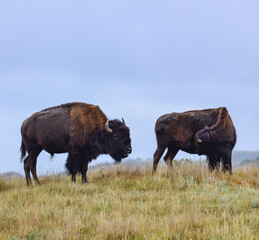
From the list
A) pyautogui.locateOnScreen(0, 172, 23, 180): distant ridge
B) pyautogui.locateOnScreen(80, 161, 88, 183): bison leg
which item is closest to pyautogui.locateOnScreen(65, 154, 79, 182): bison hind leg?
pyautogui.locateOnScreen(80, 161, 88, 183): bison leg

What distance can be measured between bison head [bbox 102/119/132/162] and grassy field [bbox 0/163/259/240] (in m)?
0.60

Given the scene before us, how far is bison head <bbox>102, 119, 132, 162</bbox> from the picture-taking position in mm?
10680

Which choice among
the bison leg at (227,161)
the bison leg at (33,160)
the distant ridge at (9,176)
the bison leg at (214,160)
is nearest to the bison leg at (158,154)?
the bison leg at (214,160)

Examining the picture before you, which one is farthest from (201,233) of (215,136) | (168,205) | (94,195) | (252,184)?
(215,136)

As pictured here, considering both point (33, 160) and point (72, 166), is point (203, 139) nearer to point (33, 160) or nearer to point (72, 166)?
point (72, 166)

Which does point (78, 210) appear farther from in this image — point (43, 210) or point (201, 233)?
point (201, 233)

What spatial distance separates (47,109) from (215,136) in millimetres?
4911

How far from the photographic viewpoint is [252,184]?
10008 millimetres

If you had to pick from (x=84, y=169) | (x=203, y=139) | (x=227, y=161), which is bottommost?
(x=227, y=161)

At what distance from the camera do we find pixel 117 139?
10742 millimetres

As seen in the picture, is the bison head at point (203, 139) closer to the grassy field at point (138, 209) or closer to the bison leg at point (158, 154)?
the bison leg at point (158, 154)

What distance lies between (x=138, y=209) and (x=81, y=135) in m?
4.13

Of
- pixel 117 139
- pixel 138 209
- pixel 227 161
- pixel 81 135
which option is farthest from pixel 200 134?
pixel 138 209

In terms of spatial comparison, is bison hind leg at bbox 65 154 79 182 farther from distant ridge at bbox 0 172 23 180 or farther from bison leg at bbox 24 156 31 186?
distant ridge at bbox 0 172 23 180
